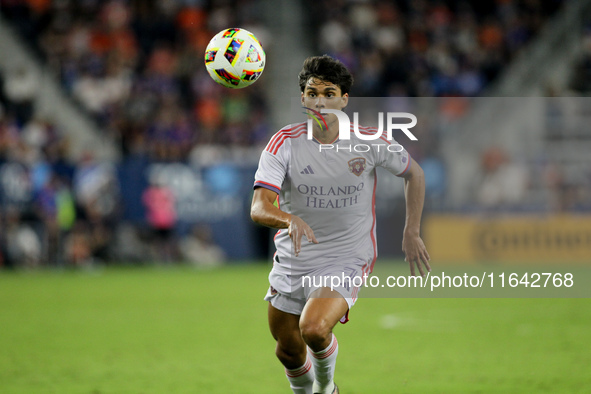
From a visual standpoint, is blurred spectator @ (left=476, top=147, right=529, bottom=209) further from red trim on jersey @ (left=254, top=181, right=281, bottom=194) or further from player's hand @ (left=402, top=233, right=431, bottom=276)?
red trim on jersey @ (left=254, top=181, right=281, bottom=194)

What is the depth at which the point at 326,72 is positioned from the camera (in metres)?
5.60

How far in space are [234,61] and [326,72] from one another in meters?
→ 0.72

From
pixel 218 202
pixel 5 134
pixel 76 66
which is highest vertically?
pixel 76 66

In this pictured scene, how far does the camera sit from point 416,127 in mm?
18797

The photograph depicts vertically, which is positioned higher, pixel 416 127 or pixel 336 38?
pixel 336 38

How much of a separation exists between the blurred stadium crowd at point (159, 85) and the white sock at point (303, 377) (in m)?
12.9

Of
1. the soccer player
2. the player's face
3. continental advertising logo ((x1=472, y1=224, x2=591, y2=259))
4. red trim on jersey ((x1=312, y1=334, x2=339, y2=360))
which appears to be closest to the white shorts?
the soccer player

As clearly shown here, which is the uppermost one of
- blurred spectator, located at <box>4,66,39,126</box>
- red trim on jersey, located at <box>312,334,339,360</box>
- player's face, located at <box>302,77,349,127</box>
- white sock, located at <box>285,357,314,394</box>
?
blurred spectator, located at <box>4,66,39,126</box>

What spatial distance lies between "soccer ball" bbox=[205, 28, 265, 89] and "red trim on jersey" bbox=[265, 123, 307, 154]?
493 millimetres

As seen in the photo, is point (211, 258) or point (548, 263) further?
point (211, 258)

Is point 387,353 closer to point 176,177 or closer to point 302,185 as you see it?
point 302,185

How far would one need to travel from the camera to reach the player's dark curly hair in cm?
Answer: 560

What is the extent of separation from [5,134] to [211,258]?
5376 millimetres

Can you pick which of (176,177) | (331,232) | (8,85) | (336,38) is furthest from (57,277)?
(331,232)
